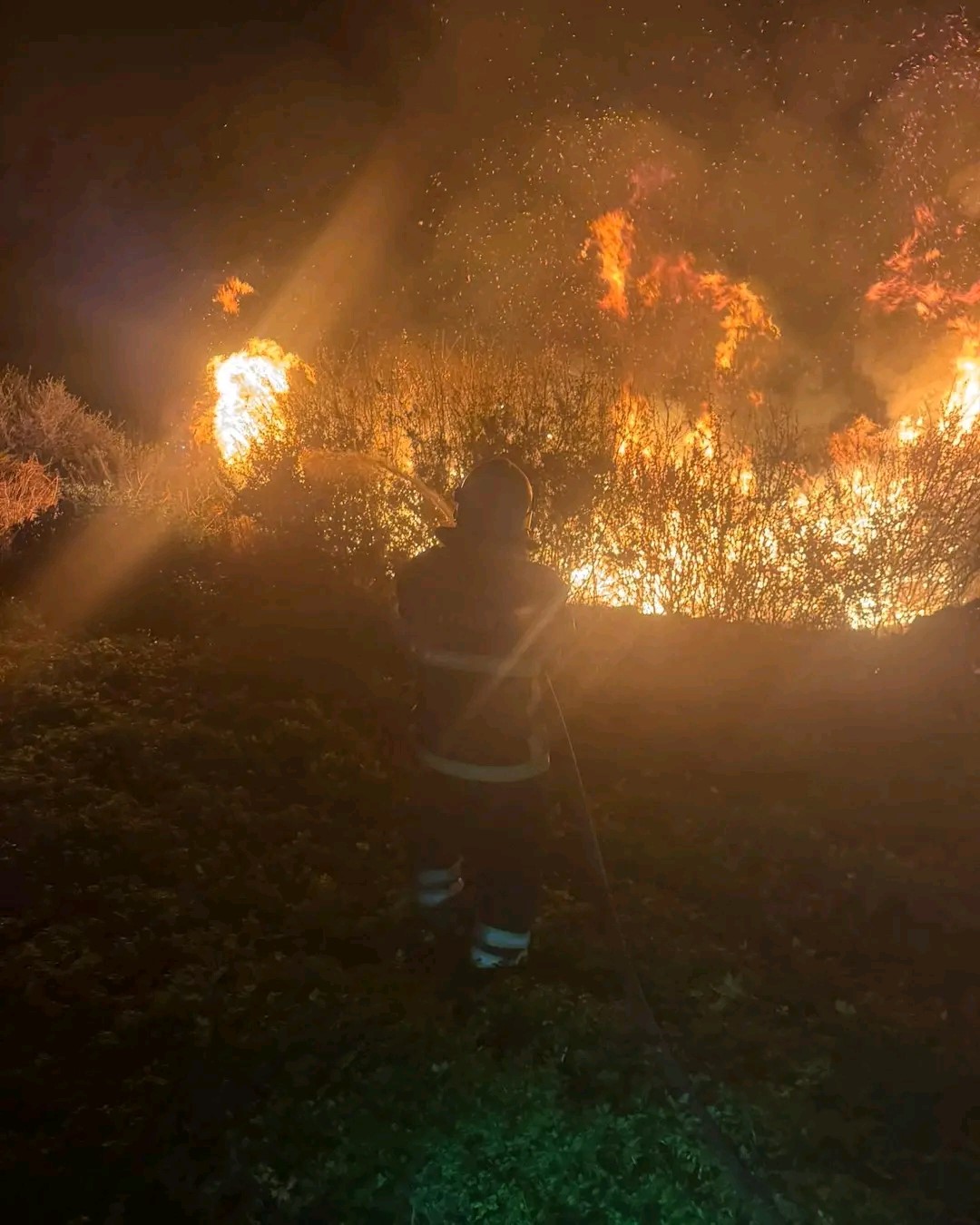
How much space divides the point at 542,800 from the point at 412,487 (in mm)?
4230

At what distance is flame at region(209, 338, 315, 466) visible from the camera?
7.84 m

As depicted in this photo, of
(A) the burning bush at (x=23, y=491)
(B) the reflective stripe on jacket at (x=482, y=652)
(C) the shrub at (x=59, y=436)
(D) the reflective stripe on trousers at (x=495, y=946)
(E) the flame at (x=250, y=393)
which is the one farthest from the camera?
(C) the shrub at (x=59, y=436)

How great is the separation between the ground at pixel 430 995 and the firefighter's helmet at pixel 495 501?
1.63m

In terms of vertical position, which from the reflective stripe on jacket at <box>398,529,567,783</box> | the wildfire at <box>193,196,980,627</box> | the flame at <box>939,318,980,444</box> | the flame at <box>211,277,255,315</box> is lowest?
the reflective stripe on jacket at <box>398,529,567,783</box>

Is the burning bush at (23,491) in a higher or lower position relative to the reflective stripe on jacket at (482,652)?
higher

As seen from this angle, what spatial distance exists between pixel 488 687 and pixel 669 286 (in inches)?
404

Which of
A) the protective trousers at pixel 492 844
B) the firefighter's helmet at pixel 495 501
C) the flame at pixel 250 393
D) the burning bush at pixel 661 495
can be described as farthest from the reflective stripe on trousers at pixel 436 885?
the flame at pixel 250 393

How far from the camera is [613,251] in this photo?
12070mm

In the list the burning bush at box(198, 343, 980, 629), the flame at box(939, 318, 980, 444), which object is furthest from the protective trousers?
the flame at box(939, 318, 980, 444)

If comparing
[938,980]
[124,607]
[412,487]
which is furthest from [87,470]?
Answer: [938,980]

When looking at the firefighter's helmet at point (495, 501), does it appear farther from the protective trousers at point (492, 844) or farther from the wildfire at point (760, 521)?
the wildfire at point (760, 521)

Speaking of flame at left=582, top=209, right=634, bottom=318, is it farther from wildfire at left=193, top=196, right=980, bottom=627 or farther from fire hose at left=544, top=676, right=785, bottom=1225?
fire hose at left=544, top=676, right=785, bottom=1225

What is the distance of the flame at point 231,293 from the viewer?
38.0 feet

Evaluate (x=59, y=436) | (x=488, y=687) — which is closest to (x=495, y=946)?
(x=488, y=687)
